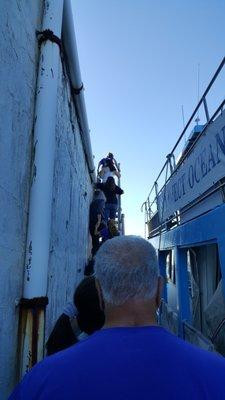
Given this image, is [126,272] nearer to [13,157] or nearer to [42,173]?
[13,157]

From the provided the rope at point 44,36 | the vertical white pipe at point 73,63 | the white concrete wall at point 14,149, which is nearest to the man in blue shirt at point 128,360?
the white concrete wall at point 14,149

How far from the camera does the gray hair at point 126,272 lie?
3.61ft

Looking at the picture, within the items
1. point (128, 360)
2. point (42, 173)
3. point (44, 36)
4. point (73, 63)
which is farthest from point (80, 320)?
point (73, 63)

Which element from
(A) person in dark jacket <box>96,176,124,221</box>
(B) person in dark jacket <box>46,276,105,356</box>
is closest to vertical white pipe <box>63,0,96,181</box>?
(B) person in dark jacket <box>46,276,105,356</box>

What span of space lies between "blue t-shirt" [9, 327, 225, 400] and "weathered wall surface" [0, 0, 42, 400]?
771 millimetres

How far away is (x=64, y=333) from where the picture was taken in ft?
6.50

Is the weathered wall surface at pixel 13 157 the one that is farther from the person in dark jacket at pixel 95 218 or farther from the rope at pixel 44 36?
the person in dark jacket at pixel 95 218

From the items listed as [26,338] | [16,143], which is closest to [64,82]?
[16,143]

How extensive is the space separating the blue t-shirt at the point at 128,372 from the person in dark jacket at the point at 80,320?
0.88 meters

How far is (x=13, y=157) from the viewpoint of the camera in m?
1.82

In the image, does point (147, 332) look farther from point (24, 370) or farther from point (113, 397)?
point (24, 370)

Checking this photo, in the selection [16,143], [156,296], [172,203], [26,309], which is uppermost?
[172,203]

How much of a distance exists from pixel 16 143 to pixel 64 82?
182 cm

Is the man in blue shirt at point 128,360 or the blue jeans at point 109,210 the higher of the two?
the blue jeans at point 109,210
